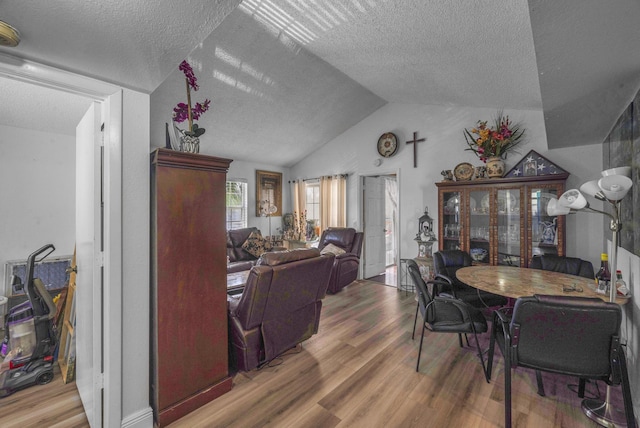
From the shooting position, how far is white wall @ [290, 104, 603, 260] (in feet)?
10.9

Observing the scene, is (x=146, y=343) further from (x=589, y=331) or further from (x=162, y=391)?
(x=589, y=331)

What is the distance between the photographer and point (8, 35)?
3.47 ft

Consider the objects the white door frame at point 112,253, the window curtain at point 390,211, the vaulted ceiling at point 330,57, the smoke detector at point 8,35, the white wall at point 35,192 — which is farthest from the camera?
the window curtain at point 390,211

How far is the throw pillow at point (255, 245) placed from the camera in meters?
5.10

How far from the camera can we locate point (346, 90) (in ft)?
13.6

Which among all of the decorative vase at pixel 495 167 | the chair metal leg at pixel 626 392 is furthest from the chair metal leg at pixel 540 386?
the decorative vase at pixel 495 167

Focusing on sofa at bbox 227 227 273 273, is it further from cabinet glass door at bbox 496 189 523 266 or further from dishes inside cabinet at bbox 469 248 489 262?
cabinet glass door at bbox 496 189 523 266

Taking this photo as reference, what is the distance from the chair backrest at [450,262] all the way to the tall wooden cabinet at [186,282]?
252cm

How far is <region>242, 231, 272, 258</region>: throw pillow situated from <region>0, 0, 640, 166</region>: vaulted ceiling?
166 centimetres

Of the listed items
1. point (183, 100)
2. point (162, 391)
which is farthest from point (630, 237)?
point (183, 100)

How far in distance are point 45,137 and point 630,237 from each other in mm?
5709

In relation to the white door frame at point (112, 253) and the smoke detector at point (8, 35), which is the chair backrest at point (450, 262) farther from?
the smoke detector at point (8, 35)

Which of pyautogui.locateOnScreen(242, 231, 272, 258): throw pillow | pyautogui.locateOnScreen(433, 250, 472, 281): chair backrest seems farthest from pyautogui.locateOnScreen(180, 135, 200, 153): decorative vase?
pyautogui.locateOnScreen(242, 231, 272, 258): throw pillow

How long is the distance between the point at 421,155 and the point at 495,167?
1193 millimetres
